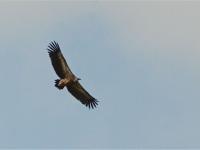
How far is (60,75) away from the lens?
61125 millimetres

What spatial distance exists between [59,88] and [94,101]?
14.1ft

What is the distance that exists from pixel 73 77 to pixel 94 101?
11.2 ft

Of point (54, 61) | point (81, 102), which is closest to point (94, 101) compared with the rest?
point (81, 102)

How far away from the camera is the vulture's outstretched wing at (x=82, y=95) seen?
2473 inches

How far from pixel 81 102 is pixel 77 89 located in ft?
3.93

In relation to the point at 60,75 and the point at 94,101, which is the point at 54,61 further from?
the point at 94,101

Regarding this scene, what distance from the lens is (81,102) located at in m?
63.4

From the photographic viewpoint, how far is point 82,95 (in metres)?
63.4

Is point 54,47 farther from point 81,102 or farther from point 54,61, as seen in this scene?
point 81,102

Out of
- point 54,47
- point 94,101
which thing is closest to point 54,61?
point 54,47

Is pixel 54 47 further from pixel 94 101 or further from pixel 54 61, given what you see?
pixel 94 101

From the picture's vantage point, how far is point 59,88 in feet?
199

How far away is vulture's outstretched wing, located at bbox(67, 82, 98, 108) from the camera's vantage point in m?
62.8

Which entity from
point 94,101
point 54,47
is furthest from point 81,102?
point 54,47
